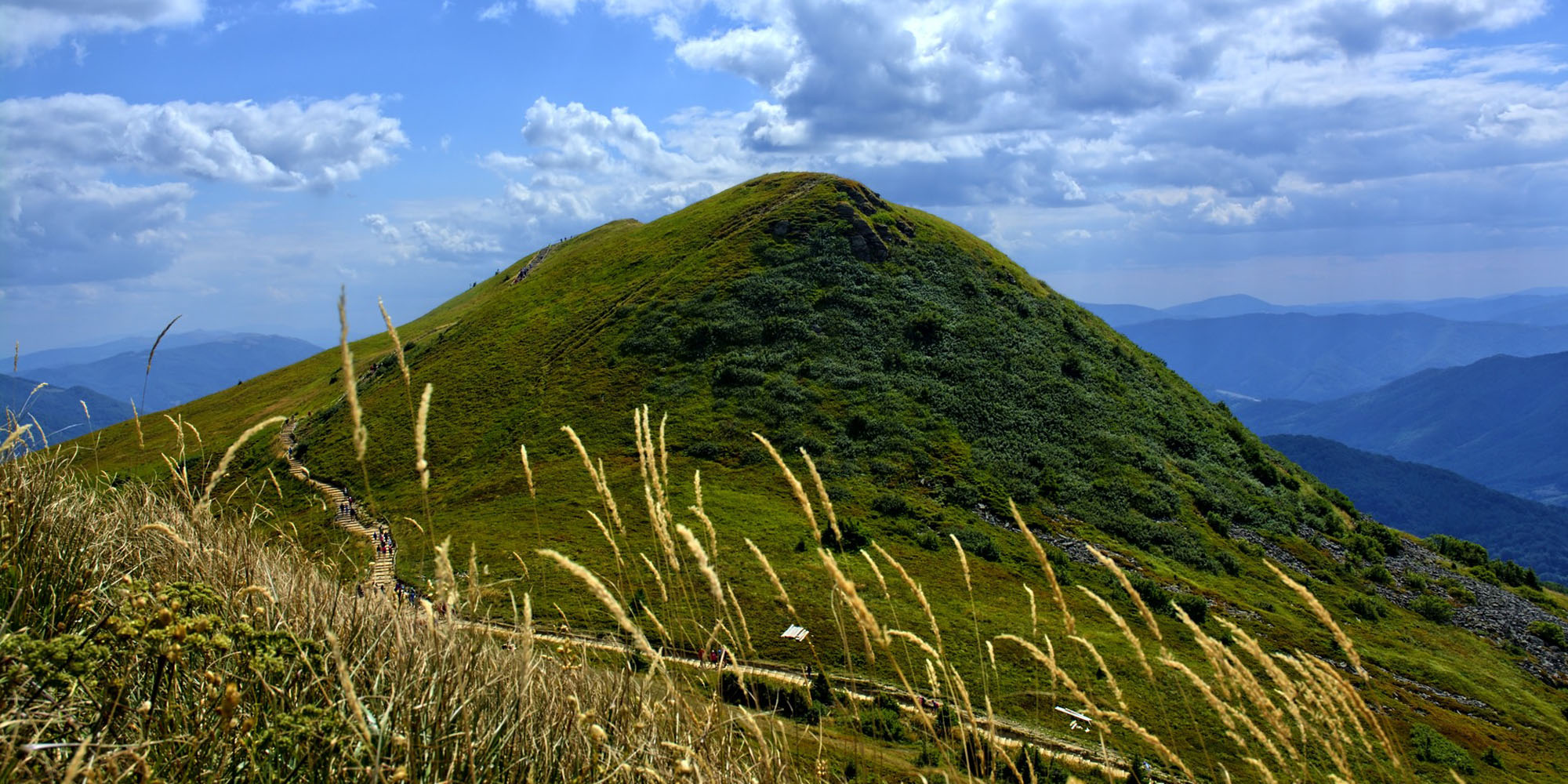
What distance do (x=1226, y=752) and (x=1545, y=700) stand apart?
29.4 metres

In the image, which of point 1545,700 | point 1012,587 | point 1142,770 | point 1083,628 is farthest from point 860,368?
point 1142,770

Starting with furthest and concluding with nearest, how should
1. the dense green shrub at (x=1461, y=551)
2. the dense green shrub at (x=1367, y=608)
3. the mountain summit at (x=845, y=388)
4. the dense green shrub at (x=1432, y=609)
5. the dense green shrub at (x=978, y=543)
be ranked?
1. the dense green shrub at (x=1461, y=551)
2. the mountain summit at (x=845, y=388)
3. the dense green shrub at (x=1432, y=609)
4. the dense green shrub at (x=1367, y=608)
5. the dense green shrub at (x=978, y=543)

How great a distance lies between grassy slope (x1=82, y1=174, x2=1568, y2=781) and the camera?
42.2 meters

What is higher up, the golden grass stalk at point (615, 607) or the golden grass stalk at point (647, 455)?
the golden grass stalk at point (647, 455)

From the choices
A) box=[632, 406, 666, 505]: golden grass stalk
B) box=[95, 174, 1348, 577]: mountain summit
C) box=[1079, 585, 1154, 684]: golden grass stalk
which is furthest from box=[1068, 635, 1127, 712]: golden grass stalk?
box=[95, 174, 1348, 577]: mountain summit

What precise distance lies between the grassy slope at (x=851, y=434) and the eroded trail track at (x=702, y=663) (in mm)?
2884

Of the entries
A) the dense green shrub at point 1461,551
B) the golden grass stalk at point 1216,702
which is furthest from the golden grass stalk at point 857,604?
the dense green shrub at point 1461,551

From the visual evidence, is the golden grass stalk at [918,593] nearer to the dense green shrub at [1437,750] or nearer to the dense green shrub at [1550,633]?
the dense green shrub at [1437,750]

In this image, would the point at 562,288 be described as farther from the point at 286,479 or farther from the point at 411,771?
the point at 411,771

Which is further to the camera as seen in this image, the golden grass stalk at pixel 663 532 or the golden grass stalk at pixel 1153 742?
the golden grass stalk at pixel 663 532

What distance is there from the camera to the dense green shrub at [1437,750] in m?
32.2

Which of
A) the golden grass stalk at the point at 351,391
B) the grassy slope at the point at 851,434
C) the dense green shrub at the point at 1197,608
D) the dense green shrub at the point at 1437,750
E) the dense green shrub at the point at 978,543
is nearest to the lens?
the golden grass stalk at the point at 351,391

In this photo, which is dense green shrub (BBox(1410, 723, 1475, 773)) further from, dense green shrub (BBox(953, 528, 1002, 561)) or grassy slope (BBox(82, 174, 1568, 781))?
dense green shrub (BBox(953, 528, 1002, 561))

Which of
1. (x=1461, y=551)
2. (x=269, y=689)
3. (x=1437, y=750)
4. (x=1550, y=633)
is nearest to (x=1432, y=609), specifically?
(x=1550, y=633)
